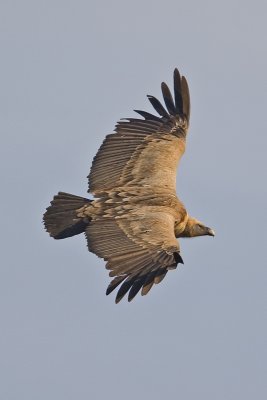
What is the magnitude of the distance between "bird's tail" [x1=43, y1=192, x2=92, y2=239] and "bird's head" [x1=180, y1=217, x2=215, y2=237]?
1706mm

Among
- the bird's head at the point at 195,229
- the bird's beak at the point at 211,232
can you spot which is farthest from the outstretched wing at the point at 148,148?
the bird's beak at the point at 211,232

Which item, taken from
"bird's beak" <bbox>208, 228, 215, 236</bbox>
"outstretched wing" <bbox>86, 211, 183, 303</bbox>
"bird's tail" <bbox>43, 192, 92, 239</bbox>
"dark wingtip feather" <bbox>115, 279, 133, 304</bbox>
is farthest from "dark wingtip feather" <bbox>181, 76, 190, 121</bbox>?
"dark wingtip feather" <bbox>115, 279, 133, 304</bbox>

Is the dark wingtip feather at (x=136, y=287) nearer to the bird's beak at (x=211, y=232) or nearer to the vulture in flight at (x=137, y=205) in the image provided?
the vulture in flight at (x=137, y=205)

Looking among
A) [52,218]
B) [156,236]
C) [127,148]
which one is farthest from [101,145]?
[156,236]

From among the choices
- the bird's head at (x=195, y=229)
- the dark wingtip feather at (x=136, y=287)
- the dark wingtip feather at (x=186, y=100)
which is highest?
the dark wingtip feather at (x=186, y=100)

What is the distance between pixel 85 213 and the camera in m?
18.4

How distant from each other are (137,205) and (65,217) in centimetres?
106

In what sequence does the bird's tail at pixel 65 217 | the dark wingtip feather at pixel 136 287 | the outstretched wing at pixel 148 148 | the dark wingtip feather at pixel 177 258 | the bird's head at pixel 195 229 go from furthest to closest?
the bird's head at pixel 195 229
the outstretched wing at pixel 148 148
the bird's tail at pixel 65 217
the dark wingtip feather at pixel 177 258
the dark wingtip feather at pixel 136 287

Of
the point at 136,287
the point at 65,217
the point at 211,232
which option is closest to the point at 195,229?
the point at 211,232

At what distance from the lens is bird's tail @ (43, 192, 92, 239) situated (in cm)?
1836

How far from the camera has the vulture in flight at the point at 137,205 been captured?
55.3ft

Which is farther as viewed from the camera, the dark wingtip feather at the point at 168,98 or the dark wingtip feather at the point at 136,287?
the dark wingtip feather at the point at 168,98

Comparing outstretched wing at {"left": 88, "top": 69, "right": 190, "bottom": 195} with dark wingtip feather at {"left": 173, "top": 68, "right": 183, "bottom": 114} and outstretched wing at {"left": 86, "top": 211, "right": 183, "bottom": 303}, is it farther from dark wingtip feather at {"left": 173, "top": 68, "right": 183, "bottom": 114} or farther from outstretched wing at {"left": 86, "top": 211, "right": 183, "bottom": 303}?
outstretched wing at {"left": 86, "top": 211, "right": 183, "bottom": 303}

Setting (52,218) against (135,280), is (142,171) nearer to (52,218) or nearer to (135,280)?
(52,218)
